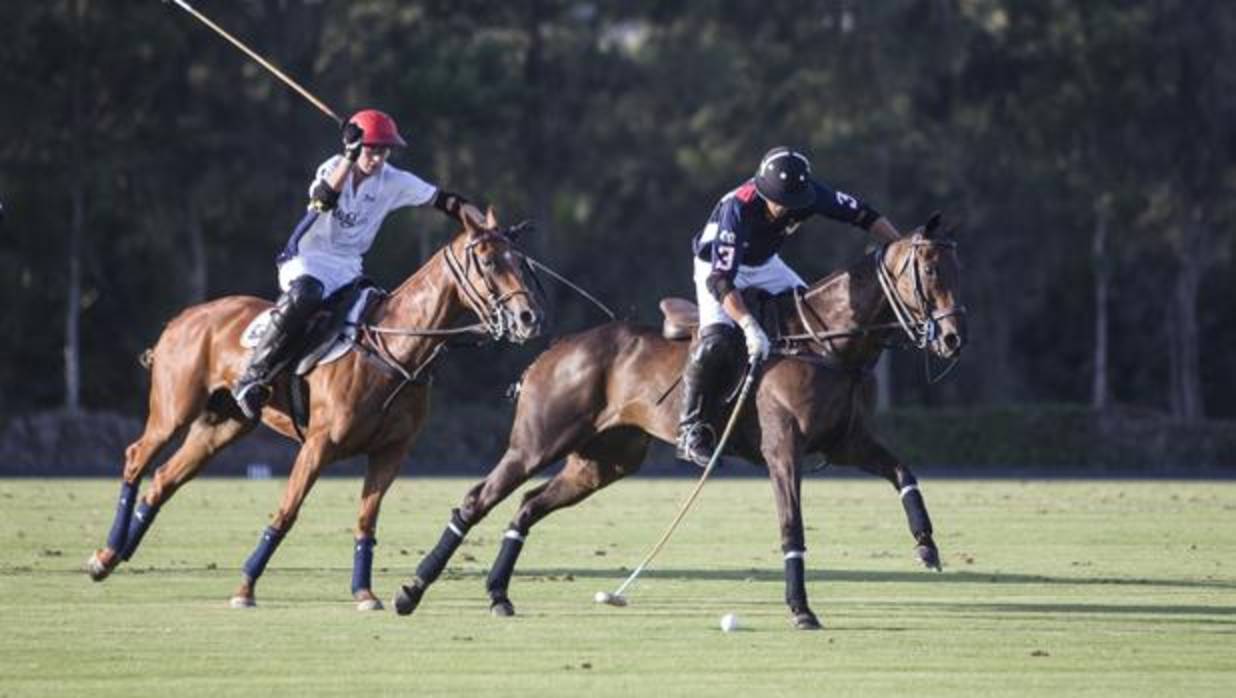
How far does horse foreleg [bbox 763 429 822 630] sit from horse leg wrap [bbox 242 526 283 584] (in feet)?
10.4

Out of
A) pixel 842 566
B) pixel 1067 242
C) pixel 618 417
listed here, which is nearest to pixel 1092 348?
pixel 1067 242

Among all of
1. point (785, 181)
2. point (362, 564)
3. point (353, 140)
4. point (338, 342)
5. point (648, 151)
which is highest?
point (785, 181)

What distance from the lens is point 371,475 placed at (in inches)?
634

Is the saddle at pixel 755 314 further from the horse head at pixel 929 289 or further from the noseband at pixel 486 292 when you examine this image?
the noseband at pixel 486 292

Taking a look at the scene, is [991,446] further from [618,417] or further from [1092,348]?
[618,417]

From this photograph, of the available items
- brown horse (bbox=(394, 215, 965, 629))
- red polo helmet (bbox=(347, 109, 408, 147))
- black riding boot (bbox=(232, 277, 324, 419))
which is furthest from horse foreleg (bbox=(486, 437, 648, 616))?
red polo helmet (bbox=(347, 109, 408, 147))

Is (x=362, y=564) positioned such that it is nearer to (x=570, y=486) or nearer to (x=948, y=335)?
(x=570, y=486)

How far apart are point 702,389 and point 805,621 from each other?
6.04ft

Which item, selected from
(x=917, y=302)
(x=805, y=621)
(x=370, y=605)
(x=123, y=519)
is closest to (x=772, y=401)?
(x=917, y=302)

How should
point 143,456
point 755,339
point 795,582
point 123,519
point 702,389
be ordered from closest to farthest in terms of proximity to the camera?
point 795,582 → point 755,339 → point 702,389 → point 123,519 → point 143,456

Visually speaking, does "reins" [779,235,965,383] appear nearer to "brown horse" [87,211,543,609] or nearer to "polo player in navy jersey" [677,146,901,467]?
"polo player in navy jersey" [677,146,901,467]

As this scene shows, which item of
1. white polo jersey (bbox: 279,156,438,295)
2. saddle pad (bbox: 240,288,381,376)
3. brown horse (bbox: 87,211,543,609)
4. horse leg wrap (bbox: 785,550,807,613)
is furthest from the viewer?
white polo jersey (bbox: 279,156,438,295)

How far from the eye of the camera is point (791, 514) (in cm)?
1464

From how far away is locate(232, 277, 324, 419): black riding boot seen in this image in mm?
15898
